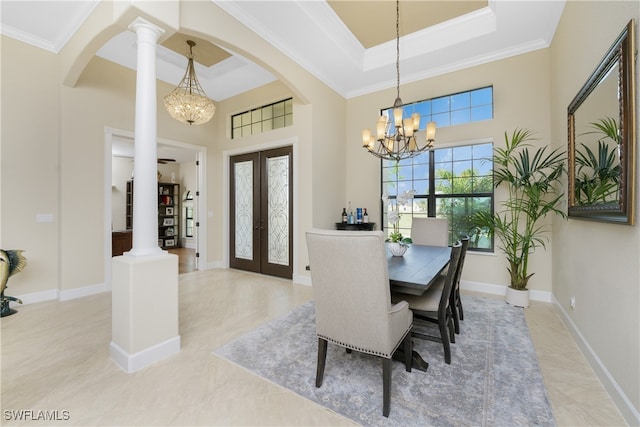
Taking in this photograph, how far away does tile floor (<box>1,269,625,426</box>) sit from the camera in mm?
1563

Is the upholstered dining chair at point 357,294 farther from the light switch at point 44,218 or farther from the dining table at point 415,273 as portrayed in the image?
the light switch at point 44,218

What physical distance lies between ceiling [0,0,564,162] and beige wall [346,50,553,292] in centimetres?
15

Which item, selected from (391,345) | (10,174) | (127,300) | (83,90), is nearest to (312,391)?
(391,345)

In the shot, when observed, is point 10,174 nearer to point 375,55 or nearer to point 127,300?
point 127,300

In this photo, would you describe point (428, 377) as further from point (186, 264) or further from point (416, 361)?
point (186, 264)

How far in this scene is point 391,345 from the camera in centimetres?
157

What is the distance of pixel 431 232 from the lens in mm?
3387

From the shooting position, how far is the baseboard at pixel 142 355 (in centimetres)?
199

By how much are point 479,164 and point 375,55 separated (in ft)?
7.48

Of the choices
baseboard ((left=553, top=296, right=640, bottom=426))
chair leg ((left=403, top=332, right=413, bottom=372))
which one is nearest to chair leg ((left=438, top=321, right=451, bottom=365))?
chair leg ((left=403, top=332, right=413, bottom=372))

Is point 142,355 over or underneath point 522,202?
underneath

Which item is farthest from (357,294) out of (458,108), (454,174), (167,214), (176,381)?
(167,214)

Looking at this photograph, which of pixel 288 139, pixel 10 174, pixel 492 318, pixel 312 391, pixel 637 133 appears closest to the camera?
pixel 637 133

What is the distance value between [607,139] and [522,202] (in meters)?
1.85
